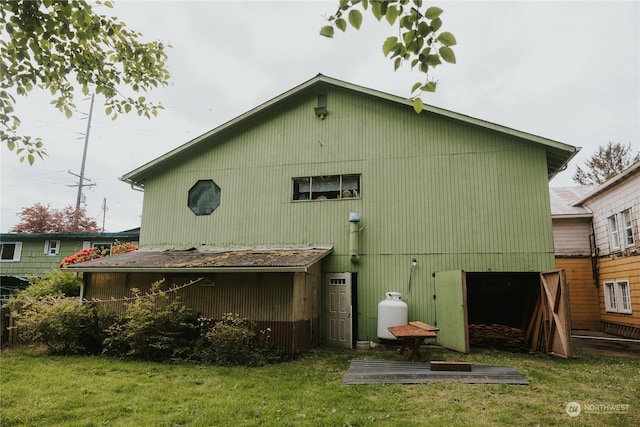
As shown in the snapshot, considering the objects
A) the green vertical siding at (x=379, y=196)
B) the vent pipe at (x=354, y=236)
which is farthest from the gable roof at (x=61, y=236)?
the vent pipe at (x=354, y=236)

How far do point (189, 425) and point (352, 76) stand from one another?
1103 centimetres

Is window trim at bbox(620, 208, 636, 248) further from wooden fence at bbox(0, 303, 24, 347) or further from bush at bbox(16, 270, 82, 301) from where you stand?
wooden fence at bbox(0, 303, 24, 347)

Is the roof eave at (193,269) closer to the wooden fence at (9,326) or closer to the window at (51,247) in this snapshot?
the wooden fence at (9,326)

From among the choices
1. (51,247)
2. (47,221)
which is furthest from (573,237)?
(47,221)

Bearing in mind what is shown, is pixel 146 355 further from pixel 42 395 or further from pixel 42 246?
pixel 42 246

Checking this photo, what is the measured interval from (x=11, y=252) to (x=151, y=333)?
1976 cm

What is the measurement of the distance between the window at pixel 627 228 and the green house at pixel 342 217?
495 centimetres

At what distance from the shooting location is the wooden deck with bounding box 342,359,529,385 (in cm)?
727

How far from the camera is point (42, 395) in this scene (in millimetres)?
6473

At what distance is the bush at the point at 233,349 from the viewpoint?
29.8 feet

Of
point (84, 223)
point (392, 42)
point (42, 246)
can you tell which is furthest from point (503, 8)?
point (84, 223)

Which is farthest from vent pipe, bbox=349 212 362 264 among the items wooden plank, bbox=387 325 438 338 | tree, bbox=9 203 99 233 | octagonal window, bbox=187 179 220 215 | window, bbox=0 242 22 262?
tree, bbox=9 203 99 233

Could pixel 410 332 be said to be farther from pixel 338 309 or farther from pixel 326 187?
pixel 326 187

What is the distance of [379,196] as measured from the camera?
12227 mm
